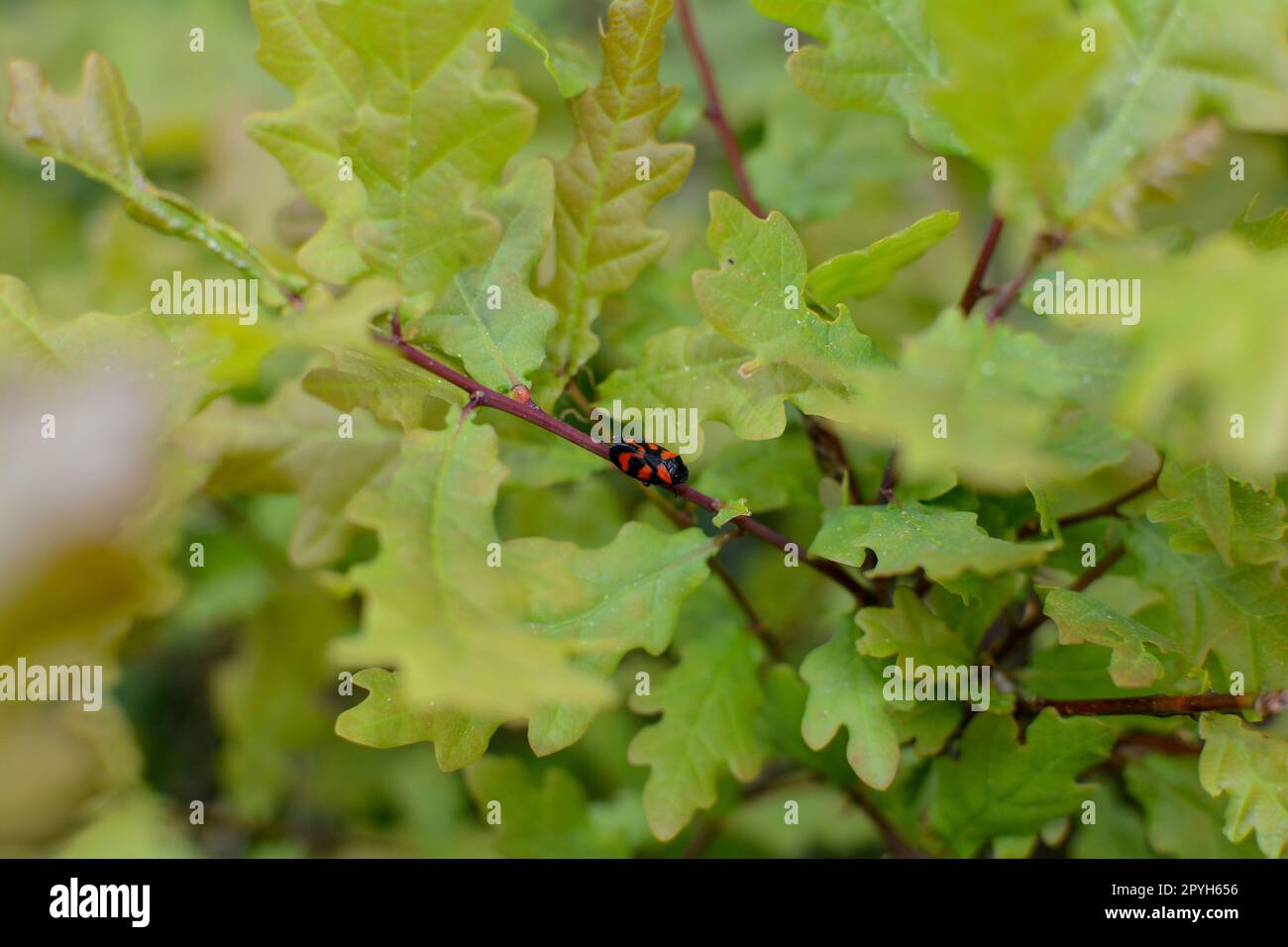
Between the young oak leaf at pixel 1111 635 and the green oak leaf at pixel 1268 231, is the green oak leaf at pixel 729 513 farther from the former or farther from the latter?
the green oak leaf at pixel 1268 231

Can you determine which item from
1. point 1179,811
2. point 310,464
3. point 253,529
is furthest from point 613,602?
point 253,529

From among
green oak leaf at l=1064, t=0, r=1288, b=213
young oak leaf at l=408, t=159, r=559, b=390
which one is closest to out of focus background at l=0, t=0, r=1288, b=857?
young oak leaf at l=408, t=159, r=559, b=390

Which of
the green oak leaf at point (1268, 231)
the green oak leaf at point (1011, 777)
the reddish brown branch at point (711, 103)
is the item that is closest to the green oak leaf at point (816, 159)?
the reddish brown branch at point (711, 103)

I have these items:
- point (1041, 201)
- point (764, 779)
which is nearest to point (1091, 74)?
point (1041, 201)

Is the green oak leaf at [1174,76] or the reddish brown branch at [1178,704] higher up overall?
the green oak leaf at [1174,76]

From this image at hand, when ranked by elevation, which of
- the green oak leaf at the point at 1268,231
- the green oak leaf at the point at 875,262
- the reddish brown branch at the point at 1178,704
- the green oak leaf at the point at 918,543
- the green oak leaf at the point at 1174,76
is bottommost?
the reddish brown branch at the point at 1178,704

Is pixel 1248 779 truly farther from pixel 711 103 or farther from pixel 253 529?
pixel 253 529
